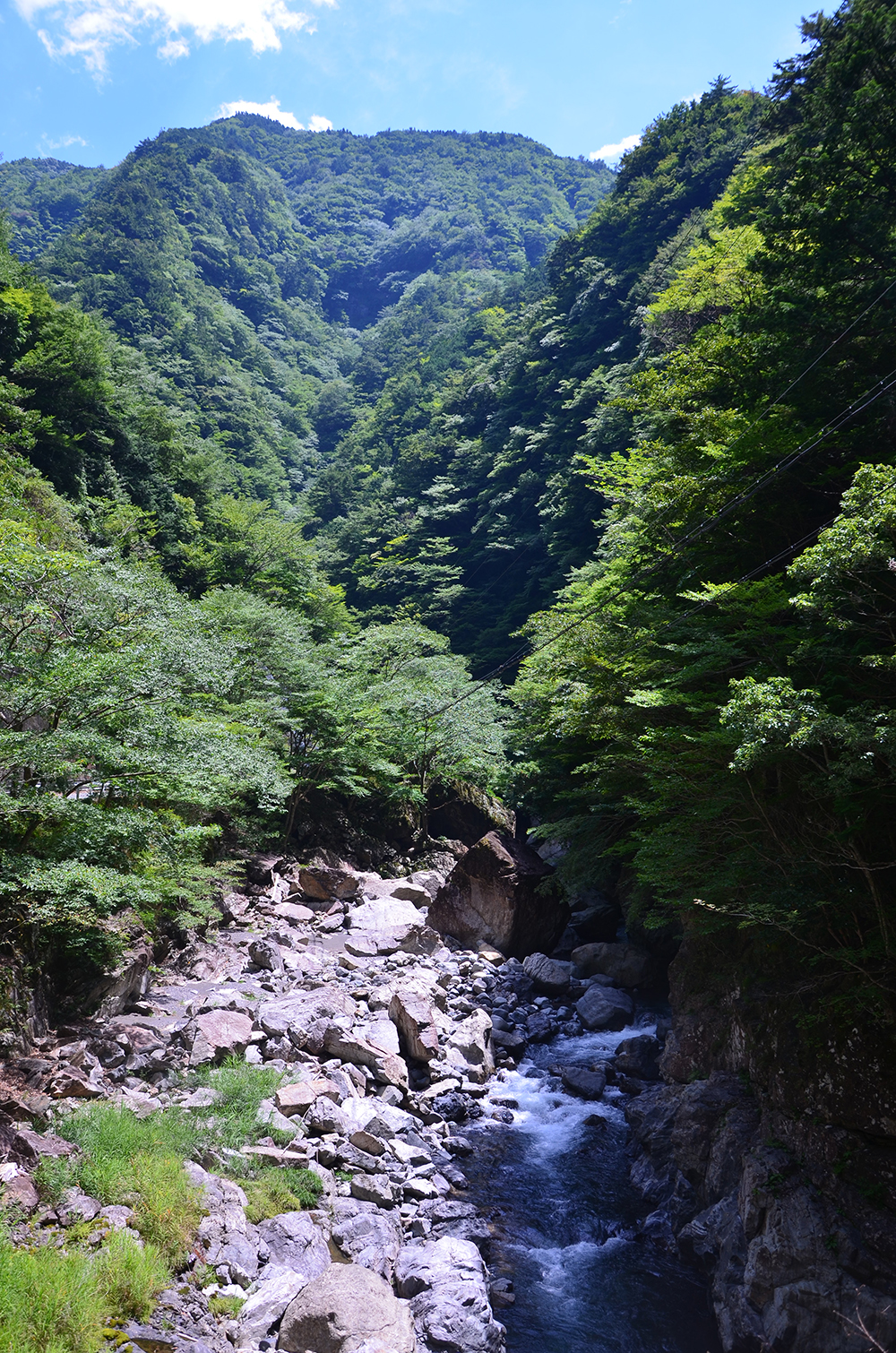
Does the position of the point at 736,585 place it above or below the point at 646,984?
above

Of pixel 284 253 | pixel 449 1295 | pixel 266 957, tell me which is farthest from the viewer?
pixel 284 253

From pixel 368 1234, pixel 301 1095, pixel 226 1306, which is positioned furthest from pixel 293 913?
pixel 226 1306

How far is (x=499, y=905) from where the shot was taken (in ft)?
56.8

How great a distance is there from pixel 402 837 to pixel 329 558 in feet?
77.2

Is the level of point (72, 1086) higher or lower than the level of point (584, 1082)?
higher

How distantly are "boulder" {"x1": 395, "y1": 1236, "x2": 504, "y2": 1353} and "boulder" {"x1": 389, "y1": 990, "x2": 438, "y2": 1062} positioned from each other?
3.65m

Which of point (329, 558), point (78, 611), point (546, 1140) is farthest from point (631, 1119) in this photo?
point (329, 558)

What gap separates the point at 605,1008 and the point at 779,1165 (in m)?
6.53

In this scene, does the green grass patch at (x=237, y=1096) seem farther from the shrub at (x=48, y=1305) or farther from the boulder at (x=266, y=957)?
the boulder at (x=266, y=957)

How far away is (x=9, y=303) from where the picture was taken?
24.1 metres

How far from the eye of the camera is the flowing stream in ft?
23.4

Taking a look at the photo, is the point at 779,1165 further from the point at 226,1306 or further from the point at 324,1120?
the point at 226,1306

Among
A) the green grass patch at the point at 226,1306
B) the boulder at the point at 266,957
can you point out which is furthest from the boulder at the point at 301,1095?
the boulder at the point at 266,957

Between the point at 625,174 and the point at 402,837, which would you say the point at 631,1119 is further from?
the point at 625,174
